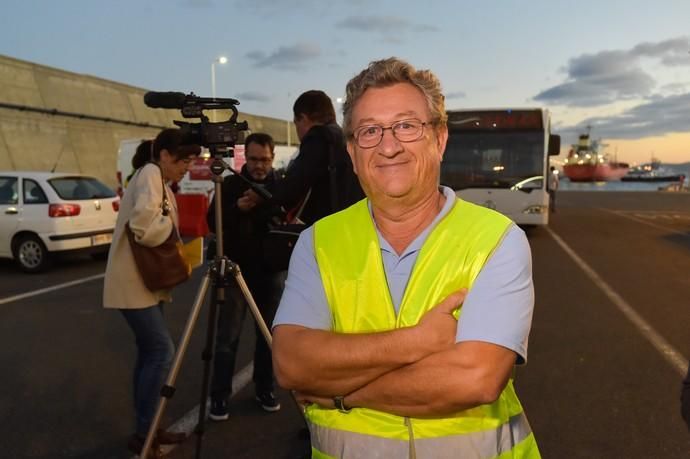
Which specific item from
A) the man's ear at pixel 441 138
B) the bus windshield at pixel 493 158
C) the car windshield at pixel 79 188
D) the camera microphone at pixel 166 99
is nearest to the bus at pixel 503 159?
the bus windshield at pixel 493 158

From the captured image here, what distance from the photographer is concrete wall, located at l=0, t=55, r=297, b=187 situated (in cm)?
2258

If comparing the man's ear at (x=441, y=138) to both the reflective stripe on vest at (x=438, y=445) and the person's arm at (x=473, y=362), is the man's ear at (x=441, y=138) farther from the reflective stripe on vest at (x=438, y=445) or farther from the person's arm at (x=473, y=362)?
the reflective stripe on vest at (x=438, y=445)

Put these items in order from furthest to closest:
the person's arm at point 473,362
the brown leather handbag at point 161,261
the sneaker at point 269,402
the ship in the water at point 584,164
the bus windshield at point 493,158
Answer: the ship in the water at point 584,164 → the bus windshield at point 493,158 → the sneaker at point 269,402 → the brown leather handbag at point 161,261 → the person's arm at point 473,362

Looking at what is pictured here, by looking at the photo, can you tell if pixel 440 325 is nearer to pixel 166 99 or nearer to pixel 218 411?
pixel 166 99

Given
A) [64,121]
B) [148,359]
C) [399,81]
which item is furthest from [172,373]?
[64,121]

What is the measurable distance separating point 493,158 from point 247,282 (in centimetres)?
998

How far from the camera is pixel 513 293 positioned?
1596 millimetres

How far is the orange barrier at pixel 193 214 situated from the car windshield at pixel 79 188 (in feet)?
13.4

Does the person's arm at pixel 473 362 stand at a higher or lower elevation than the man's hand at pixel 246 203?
lower

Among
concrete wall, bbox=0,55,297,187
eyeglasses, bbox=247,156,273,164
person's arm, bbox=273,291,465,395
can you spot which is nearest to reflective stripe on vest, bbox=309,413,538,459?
person's arm, bbox=273,291,465,395

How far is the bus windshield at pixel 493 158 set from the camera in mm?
12938

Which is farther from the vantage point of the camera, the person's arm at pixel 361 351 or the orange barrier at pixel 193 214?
the orange barrier at pixel 193 214

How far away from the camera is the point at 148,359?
11.6 ft

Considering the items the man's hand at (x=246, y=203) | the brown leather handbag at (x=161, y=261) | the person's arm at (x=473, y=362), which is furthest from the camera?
the man's hand at (x=246, y=203)
